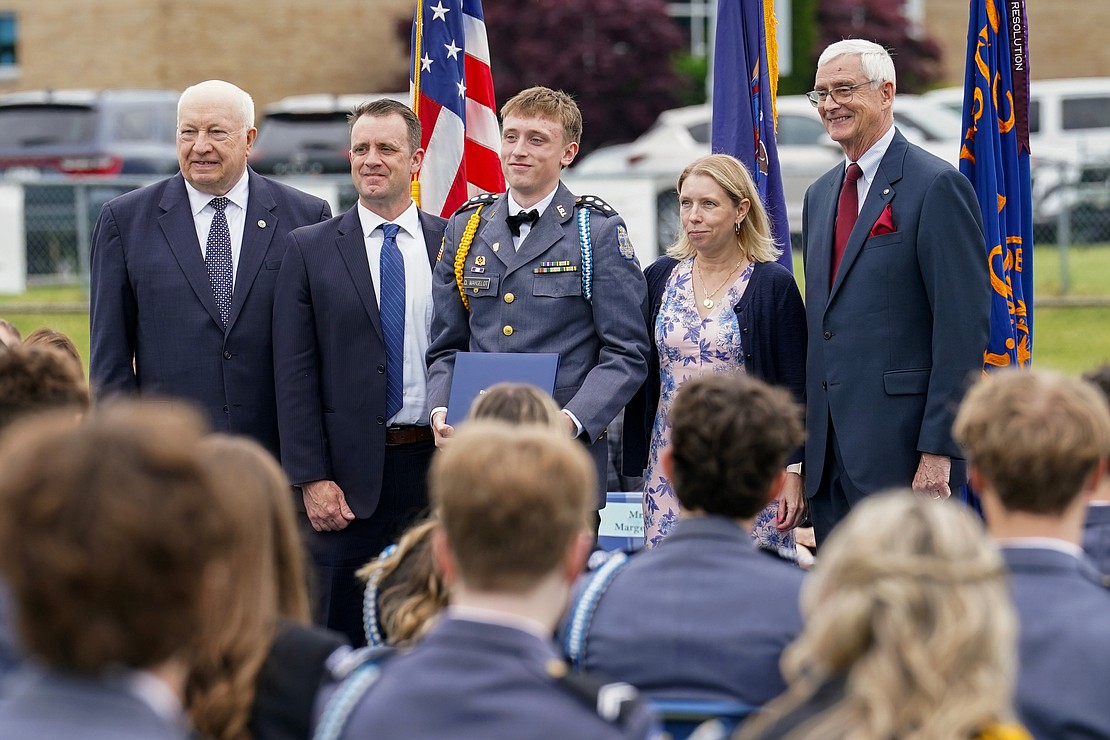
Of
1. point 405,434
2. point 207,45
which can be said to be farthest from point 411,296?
point 207,45

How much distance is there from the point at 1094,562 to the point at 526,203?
2257 mm

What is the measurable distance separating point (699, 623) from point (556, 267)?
2287mm

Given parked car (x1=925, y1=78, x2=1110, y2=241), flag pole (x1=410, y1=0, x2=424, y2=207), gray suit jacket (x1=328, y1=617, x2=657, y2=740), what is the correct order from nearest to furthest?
1. gray suit jacket (x1=328, y1=617, x2=657, y2=740)
2. flag pole (x1=410, y1=0, x2=424, y2=207)
3. parked car (x1=925, y1=78, x2=1110, y2=241)

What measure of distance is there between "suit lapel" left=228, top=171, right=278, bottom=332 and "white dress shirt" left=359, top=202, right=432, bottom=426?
0.37 m

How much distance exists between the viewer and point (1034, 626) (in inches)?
97.1

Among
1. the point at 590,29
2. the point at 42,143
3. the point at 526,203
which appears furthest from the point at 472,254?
the point at 590,29

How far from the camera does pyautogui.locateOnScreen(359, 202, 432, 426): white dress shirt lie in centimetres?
504

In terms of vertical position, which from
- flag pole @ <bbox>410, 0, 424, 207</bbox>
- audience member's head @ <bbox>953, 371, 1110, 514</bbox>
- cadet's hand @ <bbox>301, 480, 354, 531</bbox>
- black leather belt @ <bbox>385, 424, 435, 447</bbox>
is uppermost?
flag pole @ <bbox>410, 0, 424, 207</bbox>

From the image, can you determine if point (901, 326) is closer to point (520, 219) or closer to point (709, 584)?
point (520, 219)

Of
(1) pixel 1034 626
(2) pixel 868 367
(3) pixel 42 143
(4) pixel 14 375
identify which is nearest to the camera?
(1) pixel 1034 626

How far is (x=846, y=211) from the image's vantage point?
493 centimetres

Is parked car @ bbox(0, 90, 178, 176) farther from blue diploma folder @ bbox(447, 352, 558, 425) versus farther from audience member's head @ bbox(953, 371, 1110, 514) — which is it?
A: audience member's head @ bbox(953, 371, 1110, 514)

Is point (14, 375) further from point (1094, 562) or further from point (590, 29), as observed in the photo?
point (590, 29)

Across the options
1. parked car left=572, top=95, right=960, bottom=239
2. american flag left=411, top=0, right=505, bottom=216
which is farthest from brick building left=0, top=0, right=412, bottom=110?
american flag left=411, top=0, right=505, bottom=216
